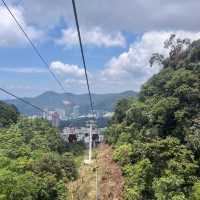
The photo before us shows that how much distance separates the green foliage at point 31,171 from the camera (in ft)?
78.4

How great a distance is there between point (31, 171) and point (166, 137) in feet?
31.5

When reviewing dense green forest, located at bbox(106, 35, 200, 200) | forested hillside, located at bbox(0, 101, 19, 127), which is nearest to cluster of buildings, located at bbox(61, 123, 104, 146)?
dense green forest, located at bbox(106, 35, 200, 200)

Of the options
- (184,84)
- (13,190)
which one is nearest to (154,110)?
(184,84)

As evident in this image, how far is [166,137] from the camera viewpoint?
3177 cm

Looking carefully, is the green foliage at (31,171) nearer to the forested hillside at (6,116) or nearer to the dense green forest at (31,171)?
the dense green forest at (31,171)

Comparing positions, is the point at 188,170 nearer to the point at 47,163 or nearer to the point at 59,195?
the point at 59,195

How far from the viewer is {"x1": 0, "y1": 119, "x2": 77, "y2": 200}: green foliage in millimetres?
23891

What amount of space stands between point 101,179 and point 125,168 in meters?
2.99

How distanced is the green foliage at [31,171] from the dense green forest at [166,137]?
418 centimetres

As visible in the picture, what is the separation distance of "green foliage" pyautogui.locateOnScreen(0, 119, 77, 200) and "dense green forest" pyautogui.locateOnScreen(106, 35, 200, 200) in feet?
13.7

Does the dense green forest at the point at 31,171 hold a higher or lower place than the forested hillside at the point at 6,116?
lower

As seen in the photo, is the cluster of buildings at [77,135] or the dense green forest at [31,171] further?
the cluster of buildings at [77,135]

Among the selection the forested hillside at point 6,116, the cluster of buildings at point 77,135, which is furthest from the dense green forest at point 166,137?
the forested hillside at point 6,116

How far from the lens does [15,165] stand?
27.4m
